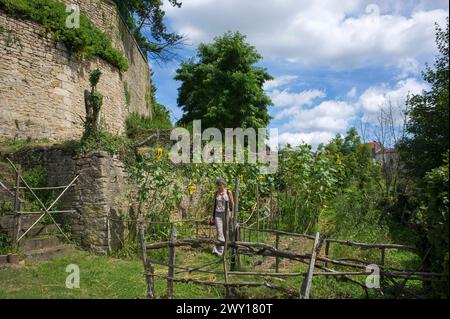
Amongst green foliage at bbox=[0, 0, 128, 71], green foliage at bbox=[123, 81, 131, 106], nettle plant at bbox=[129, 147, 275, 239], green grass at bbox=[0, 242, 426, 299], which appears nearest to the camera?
green grass at bbox=[0, 242, 426, 299]

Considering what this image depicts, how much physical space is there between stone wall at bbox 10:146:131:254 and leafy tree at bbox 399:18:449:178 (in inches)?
290

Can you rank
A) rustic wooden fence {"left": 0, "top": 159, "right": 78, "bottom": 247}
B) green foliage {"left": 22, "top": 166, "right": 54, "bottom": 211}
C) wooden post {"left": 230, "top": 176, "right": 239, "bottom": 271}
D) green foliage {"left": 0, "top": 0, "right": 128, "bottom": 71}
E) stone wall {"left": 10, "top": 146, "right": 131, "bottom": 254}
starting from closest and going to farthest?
wooden post {"left": 230, "top": 176, "right": 239, "bottom": 271} < rustic wooden fence {"left": 0, "top": 159, "right": 78, "bottom": 247} < stone wall {"left": 10, "top": 146, "right": 131, "bottom": 254} < green foliage {"left": 22, "top": 166, "right": 54, "bottom": 211} < green foliage {"left": 0, "top": 0, "right": 128, "bottom": 71}

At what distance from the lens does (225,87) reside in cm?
2070

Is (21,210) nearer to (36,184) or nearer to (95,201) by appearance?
(36,184)

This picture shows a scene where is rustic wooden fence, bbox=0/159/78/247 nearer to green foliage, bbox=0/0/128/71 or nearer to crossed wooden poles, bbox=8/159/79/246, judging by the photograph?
crossed wooden poles, bbox=8/159/79/246

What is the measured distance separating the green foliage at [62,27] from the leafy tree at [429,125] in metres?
9.43

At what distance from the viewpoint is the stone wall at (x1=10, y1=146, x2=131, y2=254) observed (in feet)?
23.8

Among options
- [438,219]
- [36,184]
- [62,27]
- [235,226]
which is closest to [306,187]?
[235,226]

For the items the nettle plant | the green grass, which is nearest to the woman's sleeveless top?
the green grass

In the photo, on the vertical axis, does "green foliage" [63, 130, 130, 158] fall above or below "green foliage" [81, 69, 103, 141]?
below

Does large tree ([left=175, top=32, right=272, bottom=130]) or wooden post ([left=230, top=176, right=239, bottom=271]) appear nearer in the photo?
wooden post ([left=230, top=176, right=239, bottom=271])

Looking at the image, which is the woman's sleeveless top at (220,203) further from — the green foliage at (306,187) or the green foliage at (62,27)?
the green foliage at (62,27)

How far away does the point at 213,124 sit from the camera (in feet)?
66.4

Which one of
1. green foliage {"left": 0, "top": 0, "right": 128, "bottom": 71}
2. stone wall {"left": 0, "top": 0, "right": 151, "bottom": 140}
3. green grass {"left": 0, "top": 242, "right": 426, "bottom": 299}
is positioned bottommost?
green grass {"left": 0, "top": 242, "right": 426, "bottom": 299}
